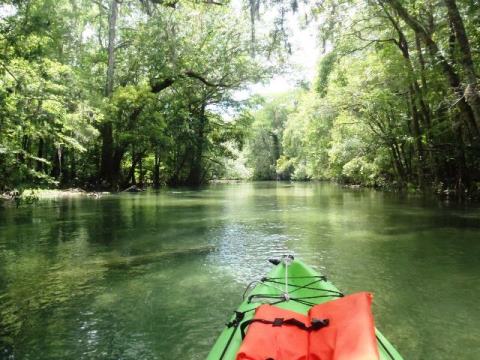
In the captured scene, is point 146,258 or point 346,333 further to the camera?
point 146,258

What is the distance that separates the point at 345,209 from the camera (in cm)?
1548

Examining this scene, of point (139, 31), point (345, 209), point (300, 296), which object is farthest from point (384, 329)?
point (139, 31)

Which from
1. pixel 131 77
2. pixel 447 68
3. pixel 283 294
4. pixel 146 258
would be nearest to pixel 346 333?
pixel 283 294

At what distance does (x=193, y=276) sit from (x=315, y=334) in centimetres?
360

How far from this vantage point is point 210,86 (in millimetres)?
29594

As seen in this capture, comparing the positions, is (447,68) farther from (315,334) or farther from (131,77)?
(131,77)

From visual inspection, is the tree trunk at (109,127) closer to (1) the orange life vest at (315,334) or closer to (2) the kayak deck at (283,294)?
(2) the kayak deck at (283,294)

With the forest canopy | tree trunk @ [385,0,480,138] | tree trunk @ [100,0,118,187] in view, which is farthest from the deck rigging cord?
tree trunk @ [100,0,118,187]

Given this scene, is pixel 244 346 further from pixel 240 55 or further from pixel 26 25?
pixel 240 55

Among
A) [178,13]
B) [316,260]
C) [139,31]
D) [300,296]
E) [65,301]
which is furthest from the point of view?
[139,31]

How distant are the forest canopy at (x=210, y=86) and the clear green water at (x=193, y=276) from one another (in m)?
1.90

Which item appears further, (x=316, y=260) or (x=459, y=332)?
(x=316, y=260)

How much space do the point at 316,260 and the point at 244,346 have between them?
4932mm

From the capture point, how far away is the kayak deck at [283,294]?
317 centimetres
